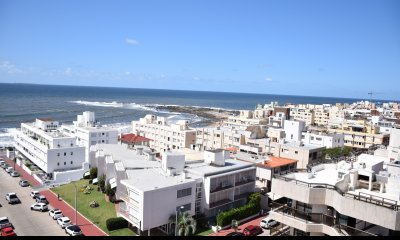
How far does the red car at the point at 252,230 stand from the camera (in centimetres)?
3207

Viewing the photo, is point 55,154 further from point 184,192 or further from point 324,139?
point 324,139

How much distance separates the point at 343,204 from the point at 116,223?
69.0ft

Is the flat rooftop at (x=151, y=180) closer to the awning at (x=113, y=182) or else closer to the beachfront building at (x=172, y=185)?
the beachfront building at (x=172, y=185)

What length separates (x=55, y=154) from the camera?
5269 cm

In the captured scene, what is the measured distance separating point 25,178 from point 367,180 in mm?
46054

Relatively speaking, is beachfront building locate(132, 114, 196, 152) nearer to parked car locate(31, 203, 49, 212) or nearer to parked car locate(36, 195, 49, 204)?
parked car locate(36, 195, 49, 204)

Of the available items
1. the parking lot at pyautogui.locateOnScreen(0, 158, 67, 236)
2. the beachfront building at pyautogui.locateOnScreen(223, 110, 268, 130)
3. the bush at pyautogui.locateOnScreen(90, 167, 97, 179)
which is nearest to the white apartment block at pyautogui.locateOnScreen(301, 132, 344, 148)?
the beachfront building at pyautogui.locateOnScreen(223, 110, 268, 130)

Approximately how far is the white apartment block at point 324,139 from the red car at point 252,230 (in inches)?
1322

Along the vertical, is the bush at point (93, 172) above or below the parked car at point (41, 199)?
above

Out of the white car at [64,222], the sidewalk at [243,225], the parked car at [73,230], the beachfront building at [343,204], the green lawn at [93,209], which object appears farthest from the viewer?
the white car at [64,222]

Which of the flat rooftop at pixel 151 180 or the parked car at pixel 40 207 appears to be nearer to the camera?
the flat rooftop at pixel 151 180

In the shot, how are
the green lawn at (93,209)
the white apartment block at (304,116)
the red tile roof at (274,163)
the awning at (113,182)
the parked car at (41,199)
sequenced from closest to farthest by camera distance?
the green lawn at (93,209)
the awning at (113,182)
the parked car at (41,199)
the red tile roof at (274,163)
the white apartment block at (304,116)

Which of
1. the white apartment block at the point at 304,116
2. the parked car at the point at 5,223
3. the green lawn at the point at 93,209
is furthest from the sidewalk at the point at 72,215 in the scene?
the white apartment block at the point at 304,116

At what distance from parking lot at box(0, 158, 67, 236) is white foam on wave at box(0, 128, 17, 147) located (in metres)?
35.2
